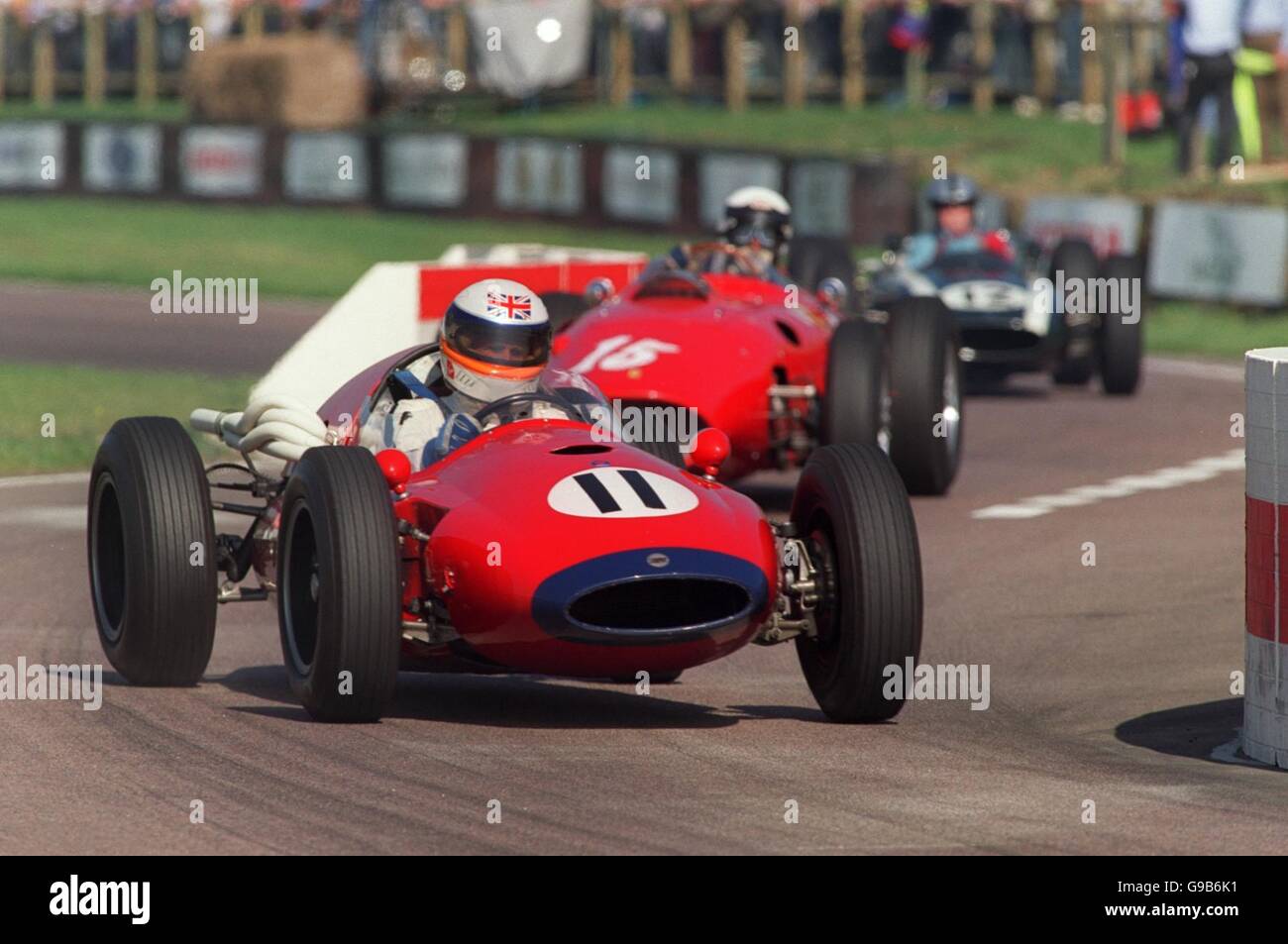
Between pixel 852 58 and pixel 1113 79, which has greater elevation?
pixel 1113 79

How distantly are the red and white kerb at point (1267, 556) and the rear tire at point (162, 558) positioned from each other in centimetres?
344

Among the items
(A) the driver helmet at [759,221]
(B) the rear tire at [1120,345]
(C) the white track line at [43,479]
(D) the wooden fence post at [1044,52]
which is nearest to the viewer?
(C) the white track line at [43,479]

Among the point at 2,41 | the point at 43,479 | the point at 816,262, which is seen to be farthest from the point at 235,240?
the point at 43,479

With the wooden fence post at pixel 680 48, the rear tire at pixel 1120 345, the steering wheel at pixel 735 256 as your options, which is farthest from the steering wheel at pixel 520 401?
the wooden fence post at pixel 680 48

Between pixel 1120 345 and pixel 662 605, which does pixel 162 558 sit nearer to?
pixel 662 605

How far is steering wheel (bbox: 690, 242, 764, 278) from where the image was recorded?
15.1 meters

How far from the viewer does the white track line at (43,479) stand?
14891 millimetres

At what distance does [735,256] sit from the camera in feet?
49.8

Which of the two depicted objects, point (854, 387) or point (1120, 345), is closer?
point (854, 387)

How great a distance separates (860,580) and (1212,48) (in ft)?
61.0

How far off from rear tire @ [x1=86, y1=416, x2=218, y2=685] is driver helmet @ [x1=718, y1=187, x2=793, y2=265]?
7670 mm

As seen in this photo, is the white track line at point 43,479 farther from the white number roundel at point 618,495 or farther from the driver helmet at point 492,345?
the white number roundel at point 618,495

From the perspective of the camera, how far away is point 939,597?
38.0ft
